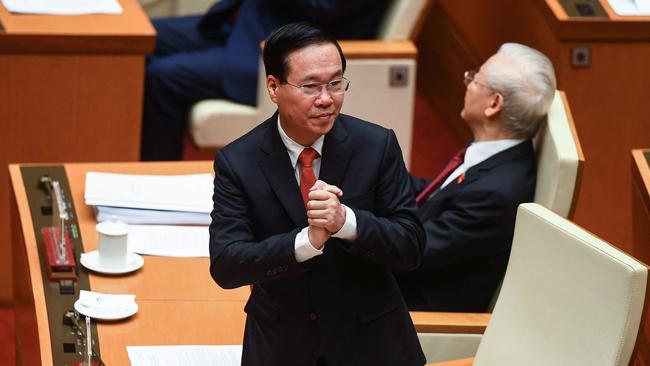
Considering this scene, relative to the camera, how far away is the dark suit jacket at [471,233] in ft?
9.59

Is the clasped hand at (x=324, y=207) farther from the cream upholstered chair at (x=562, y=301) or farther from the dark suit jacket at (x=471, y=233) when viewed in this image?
the dark suit jacket at (x=471, y=233)

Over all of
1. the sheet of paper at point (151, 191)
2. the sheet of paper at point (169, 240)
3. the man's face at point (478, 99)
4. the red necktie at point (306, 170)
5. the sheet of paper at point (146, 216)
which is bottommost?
the sheet of paper at point (169, 240)

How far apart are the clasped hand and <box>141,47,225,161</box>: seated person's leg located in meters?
2.47

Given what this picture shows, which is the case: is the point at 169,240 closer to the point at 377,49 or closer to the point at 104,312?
the point at 104,312

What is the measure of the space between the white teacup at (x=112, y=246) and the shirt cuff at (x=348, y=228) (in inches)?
34.2

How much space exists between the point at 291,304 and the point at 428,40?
135 inches

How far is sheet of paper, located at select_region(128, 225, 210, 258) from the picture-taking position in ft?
9.56

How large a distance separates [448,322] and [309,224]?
845 mm

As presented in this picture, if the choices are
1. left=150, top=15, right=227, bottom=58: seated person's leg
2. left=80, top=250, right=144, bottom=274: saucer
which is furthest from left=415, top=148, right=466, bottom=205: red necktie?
left=150, top=15, right=227, bottom=58: seated person's leg

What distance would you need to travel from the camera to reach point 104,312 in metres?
2.58

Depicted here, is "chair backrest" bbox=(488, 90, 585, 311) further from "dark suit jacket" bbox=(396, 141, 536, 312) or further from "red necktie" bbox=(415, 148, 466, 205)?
"red necktie" bbox=(415, 148, 466, 205)

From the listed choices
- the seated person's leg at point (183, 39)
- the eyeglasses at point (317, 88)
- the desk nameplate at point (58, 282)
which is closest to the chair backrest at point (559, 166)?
the eyeglasses at point (317, 88)

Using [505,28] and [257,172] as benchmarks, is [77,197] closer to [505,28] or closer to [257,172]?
[257,172]

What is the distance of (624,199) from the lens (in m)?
4.19
